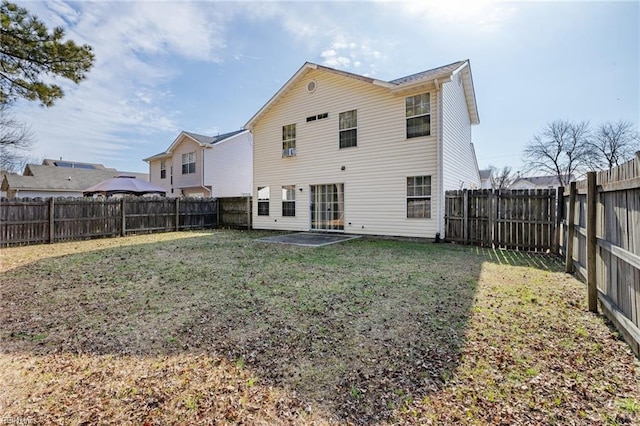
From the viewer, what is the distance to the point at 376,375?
8.07ft

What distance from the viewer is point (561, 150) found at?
1129 inches

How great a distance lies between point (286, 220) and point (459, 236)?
7562mm

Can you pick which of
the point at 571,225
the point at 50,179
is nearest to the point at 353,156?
the point at 571,225

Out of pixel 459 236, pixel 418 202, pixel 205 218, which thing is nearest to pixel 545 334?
pixel 459 236

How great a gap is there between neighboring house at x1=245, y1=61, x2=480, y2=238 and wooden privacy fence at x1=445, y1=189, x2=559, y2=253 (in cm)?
59

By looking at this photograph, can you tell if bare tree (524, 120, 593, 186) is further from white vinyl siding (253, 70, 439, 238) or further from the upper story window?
the upper story window

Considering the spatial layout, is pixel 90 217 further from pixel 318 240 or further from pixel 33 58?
pixel 318 240

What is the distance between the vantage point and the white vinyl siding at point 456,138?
404 inches

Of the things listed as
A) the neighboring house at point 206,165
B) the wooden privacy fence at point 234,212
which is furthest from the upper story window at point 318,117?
the neighboring house at point 206,165

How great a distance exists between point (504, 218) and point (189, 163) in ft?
64.5

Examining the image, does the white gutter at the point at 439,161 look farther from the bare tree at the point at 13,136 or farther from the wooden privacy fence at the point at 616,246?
the bare tree at the point at 13,136

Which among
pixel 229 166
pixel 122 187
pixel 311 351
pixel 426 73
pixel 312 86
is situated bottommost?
pixel 311 351

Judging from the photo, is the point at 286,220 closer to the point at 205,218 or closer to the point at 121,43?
the point at 205,218

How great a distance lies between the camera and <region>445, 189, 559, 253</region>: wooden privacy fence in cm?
795
